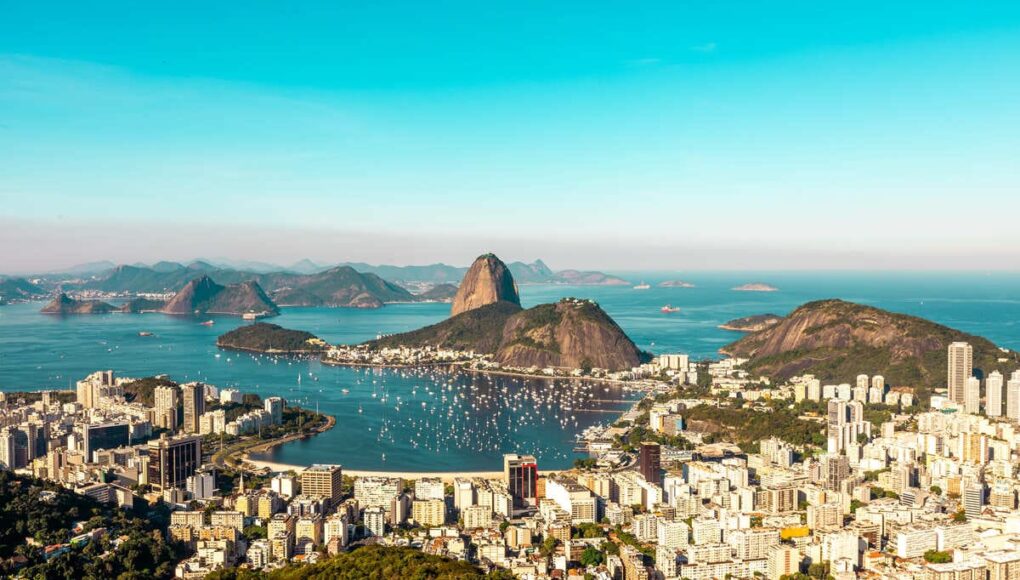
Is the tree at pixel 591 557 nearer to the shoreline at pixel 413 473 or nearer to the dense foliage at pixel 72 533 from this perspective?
the shoreline at pixel 413 473

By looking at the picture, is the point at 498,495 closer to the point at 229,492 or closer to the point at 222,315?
the point at 229,492

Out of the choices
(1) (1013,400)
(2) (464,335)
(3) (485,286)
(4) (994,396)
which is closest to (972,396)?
(4) (994,396)

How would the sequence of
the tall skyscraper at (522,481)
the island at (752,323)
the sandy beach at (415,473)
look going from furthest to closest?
the island at (752,323) → the sandy beach at (415,473) → the tall skyscraper at (522,481)

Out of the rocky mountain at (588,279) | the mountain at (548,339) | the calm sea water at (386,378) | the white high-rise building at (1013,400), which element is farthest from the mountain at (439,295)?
the white high-rise building at (1013,400)

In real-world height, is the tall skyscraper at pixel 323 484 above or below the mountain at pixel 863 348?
below

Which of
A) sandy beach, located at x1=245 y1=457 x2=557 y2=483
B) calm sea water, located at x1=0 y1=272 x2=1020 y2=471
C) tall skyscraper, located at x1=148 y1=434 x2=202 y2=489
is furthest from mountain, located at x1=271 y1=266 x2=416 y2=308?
tall skyscraper, located at x1=148 y1=434 x2=202 y2=489

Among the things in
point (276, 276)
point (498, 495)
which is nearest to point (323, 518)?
point (498, 495)

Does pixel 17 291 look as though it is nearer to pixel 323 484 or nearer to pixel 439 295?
pixel 439 295

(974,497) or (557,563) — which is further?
(974,497)
